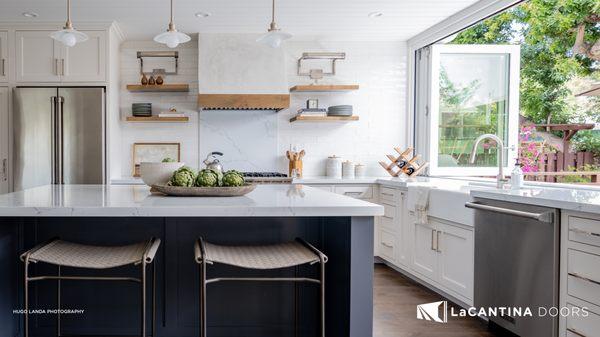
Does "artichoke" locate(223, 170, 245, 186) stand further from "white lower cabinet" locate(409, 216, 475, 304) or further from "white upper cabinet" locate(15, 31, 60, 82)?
"white upper cabinet" locate(15, 31, 60, 82)

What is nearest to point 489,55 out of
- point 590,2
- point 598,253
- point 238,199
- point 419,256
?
point 590,2

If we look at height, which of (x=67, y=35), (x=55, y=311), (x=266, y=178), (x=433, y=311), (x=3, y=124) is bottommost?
(x=433, y=311)

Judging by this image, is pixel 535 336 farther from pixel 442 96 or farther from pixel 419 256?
pixel 442 96

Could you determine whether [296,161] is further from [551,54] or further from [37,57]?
[37,57]

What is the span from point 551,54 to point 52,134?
14.3 ft

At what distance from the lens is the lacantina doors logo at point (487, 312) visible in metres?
2.00

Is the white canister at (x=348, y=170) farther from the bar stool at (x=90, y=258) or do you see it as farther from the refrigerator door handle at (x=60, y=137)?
the bar stool at (x=90, y=258)

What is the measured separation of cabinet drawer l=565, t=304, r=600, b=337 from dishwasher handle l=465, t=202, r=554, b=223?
0.40 m

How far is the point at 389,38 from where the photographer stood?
4.89 metres

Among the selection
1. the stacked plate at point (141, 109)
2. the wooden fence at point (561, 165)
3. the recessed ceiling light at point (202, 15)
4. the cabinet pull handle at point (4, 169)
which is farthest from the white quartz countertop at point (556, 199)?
the cabinet pull handle at point (4, 169)

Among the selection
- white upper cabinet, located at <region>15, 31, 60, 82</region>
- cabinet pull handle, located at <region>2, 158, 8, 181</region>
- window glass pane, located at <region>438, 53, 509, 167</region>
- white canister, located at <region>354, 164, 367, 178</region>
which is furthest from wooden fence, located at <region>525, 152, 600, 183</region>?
cabinet pull handle, located at <region>2, 158, 8, 181</region>

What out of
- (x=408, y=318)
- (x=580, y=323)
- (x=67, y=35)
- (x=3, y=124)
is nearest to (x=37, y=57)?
(x=3, y=124)

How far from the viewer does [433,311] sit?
3.08 metres

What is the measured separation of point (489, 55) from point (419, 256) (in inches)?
74.7
